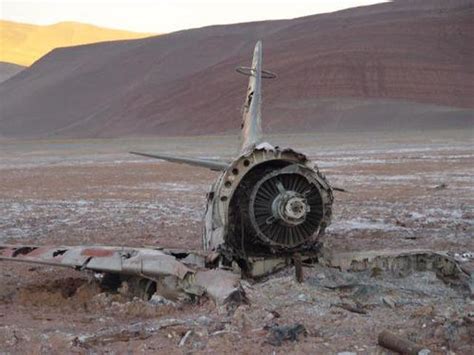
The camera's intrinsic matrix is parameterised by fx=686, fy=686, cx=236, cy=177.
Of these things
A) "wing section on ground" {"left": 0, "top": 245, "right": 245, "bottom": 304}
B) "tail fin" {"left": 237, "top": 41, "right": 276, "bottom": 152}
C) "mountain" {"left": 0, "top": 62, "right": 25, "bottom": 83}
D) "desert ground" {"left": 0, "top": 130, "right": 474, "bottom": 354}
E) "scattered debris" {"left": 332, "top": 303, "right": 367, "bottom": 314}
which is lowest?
"desert ground" {"left": 0, "top": 130, "right": 474, "bottom": 354}

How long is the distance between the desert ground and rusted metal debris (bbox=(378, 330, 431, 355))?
90mm

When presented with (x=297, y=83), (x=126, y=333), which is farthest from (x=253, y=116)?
(x=297, y=83)

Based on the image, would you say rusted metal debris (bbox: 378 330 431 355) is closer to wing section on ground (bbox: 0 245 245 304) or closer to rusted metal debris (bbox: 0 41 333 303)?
wing section on ground (bbox: 0 245 245 304)

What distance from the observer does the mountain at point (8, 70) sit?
580 feet

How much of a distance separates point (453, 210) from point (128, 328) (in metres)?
11.3

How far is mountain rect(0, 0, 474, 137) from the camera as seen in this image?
76000mm

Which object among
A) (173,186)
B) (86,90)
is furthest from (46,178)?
(86,90)

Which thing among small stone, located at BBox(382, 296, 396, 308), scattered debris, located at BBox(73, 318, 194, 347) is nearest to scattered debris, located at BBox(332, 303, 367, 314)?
small stone, located at BBox(382, 296, 396, 308)

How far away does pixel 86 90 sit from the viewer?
387 ft

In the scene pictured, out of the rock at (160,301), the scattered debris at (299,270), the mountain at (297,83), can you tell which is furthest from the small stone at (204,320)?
the mountain at (297,83)

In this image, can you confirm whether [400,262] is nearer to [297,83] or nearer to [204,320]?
[204,320]

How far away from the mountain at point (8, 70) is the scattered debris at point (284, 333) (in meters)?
180

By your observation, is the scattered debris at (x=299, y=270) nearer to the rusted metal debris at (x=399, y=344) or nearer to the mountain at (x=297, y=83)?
the rusted metal debris at (x=399, y=344)

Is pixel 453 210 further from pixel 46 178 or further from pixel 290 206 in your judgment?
pixel 46 178
